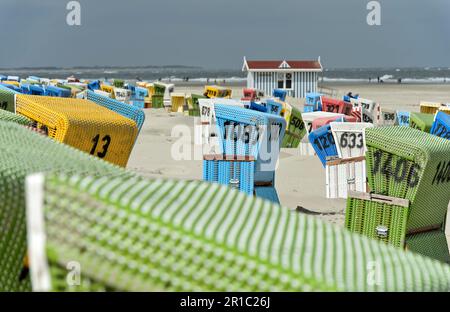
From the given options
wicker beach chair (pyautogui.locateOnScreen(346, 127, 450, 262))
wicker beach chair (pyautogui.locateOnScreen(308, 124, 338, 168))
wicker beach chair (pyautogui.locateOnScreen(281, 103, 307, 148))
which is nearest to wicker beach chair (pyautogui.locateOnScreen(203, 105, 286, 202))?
wicker beach chair (pyautogui.locateOnScreen(308, 124, 338, 168))

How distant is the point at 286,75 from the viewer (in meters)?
49.2

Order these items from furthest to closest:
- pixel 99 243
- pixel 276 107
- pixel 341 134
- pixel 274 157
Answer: pixel 276 107 → pixel 341 134 → pixel 274 157 → pixel 99 243

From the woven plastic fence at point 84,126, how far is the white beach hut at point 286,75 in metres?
43.0

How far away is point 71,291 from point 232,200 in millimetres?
639

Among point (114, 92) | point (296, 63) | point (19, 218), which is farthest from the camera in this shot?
point (296, 63)

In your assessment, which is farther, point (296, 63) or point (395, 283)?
point (296, 63)

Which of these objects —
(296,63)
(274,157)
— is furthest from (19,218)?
(296,63)

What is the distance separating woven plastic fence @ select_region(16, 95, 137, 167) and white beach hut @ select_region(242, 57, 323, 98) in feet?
141

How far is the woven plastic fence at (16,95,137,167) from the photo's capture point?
5.98 m

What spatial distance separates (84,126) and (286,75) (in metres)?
43.9

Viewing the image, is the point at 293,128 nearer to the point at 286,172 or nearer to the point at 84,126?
the point at 286,172

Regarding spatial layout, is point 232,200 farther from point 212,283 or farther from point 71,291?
point 71,291

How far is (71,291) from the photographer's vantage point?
2.03 meters

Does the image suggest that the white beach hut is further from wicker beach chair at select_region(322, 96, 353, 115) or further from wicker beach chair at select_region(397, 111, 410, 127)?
wicker beach chair at select_region(397, 111, 410, 127)
